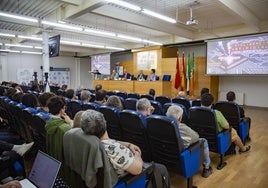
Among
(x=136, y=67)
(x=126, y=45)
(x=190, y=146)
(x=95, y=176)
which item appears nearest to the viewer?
(x=95, y=176)

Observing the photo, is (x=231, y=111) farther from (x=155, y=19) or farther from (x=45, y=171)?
(x=155, y=19)

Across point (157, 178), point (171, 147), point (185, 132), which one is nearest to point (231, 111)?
point (185, 132)

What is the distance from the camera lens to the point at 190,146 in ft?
7.86

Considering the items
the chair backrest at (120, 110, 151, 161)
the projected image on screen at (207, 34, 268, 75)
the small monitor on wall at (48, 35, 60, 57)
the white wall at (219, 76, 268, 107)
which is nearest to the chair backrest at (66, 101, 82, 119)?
the chair backrest at (120, 110, 151, 161)

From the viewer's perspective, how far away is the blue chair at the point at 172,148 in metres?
2.22

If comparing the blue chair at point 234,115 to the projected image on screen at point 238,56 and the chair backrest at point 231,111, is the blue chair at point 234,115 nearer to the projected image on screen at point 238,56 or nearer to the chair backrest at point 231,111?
the chair backrest at point 231,111

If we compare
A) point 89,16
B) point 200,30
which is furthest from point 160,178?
point 200,30

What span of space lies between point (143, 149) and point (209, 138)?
103 centimetres

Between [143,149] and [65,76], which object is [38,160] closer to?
[143,149]

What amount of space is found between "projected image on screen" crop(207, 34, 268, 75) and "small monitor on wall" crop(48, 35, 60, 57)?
20.2 feet

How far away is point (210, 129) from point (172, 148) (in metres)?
0.95

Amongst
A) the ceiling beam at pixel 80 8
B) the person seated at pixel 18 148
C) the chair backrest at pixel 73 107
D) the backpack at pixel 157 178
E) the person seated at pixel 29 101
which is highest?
the ceiling beam at pixel 80 8

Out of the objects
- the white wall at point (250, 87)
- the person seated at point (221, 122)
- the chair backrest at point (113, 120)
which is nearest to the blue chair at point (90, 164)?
the chair backrest at point (113, 120)

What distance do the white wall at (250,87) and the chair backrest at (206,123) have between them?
707 centimetres
